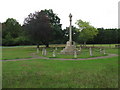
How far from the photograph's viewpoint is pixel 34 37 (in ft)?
118

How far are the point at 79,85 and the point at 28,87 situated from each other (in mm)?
1964

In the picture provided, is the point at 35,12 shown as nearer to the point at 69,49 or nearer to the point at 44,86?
the point at 69,49

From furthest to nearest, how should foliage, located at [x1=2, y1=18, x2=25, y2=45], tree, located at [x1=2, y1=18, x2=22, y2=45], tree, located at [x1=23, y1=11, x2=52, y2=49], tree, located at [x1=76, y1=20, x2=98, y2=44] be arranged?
tree, located at [x1=2, y1=18, x2=22, y2=45], foliage, located at [x1=2, y1=18, x2=25, y2=45], tree, located at [x1=76, y1=20, x2=98, y2=44], tree, located at [x1=23, y1=11, x2=52, y2=49]

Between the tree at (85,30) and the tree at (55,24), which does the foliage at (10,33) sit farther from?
the tree at (85,30)

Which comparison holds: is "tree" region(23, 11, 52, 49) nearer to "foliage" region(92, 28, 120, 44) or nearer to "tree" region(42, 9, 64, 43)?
"tree" region(42, 9, 64, 43)

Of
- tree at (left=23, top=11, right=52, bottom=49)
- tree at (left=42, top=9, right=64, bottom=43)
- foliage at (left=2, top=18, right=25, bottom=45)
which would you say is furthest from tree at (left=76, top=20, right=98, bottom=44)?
foliage at (left=2, top=18, right=25, bottom=45)

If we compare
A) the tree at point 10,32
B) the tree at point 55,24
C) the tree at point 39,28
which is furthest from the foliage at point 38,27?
the tree at point 10,32

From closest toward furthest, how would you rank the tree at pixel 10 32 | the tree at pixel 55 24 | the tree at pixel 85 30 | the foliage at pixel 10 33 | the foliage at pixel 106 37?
1. the tree at pixel 55 24
2. the tree at pixel 85 30
3. the foliage at pixel 10 33
4. the tree at pixel 10 32
5. the foliage at pixel 106 37

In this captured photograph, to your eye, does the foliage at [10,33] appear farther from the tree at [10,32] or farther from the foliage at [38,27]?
the foliage at [38,27]

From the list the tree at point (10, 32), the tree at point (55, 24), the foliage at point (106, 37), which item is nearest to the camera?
the tree at point (55, 24)

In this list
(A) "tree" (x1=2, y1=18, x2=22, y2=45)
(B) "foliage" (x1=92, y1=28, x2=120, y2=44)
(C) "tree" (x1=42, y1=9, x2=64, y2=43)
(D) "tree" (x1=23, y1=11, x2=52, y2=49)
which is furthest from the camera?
(B) "foliage" (x1=92, y1=28, x2=120, y2=44)

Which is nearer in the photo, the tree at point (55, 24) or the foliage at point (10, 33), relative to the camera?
the tree at point (55, 24)

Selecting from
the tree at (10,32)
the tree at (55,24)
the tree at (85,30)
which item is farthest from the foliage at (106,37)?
the tree at (10,32)

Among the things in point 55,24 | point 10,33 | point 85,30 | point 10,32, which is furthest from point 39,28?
point 10,32
